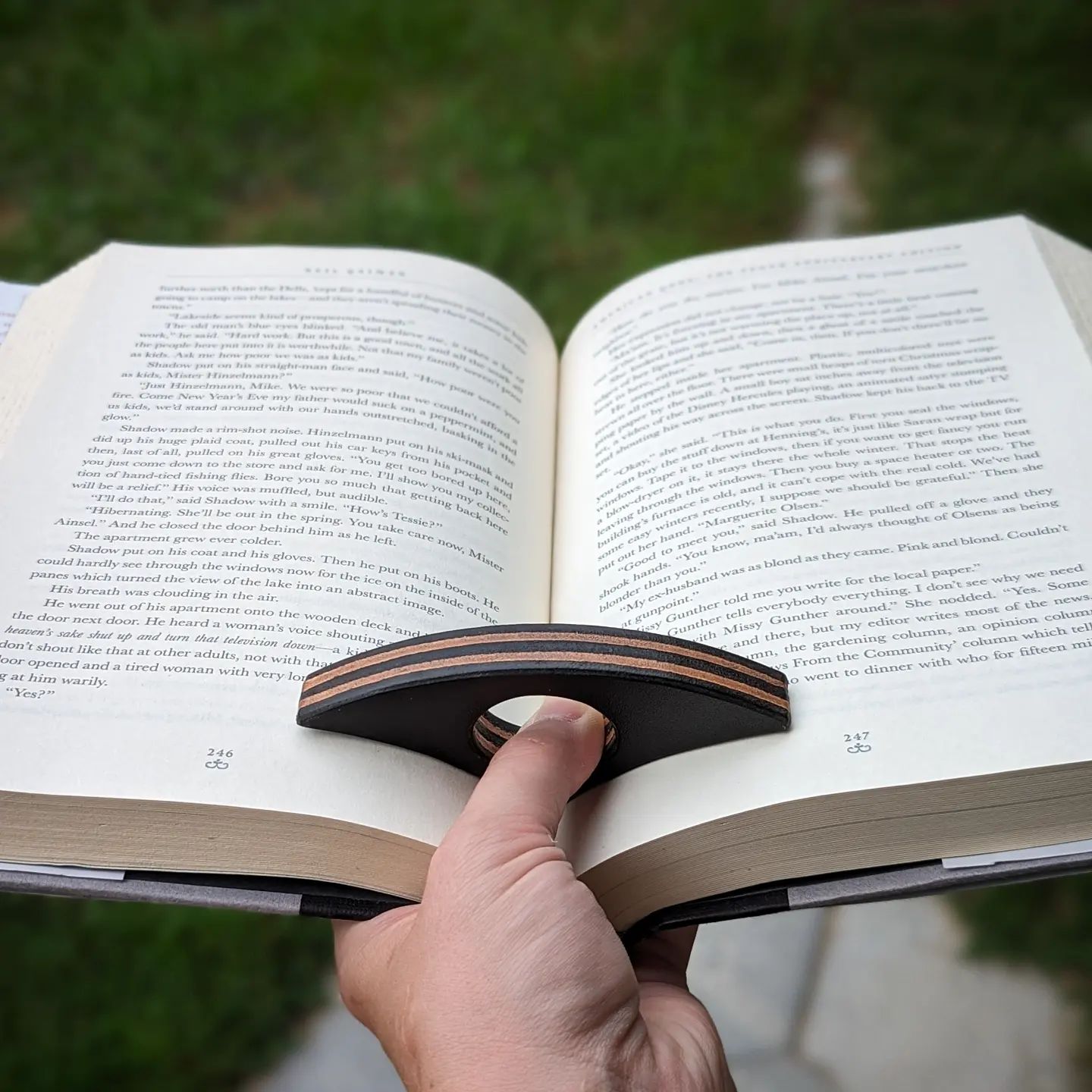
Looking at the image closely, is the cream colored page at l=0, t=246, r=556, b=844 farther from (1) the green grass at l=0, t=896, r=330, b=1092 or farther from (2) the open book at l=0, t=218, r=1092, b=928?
(1) the green grass at l=0, t=896, r=330, b=1092

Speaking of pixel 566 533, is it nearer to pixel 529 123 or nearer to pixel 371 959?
pixel 371 959

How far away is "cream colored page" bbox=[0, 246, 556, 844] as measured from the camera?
0.61 meters

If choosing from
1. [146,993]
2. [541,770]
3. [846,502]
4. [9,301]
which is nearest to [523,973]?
[541,770]

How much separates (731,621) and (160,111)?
4.73ft

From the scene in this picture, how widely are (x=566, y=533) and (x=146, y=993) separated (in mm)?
722

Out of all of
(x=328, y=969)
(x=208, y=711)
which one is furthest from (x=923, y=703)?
(x=328, y=969)

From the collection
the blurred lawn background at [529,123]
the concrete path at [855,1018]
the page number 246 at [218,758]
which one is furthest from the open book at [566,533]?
the blurred lawn background at [529,123]

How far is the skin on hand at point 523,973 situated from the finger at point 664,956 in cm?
8

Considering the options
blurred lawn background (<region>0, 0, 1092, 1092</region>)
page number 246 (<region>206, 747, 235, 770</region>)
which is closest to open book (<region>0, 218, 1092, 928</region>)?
page number 246 (<region>206, 747, 235, 770</region>)

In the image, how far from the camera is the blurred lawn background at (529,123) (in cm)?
158

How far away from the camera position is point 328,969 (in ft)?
3.76

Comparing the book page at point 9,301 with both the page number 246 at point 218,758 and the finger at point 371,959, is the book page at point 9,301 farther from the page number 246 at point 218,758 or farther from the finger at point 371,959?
the finger at point 371,959

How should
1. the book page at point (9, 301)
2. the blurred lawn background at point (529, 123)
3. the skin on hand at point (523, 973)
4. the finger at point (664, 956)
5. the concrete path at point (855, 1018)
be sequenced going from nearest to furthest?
the skin on hand at point (523, 973) → the finger at point (664, 956) → the book page at point (9, 301) → the concrete path at point (855, 1018) → the blurred lawn background at point (529, 123)

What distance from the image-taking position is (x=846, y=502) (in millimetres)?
693
